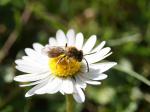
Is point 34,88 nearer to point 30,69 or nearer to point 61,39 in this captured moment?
point 30,69

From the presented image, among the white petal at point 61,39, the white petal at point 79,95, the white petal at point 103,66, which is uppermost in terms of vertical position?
the white petal at point 61,39

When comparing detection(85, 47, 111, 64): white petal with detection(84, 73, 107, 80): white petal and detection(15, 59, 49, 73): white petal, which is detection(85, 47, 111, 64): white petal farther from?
detection(15, 59, 49, 73): white petal

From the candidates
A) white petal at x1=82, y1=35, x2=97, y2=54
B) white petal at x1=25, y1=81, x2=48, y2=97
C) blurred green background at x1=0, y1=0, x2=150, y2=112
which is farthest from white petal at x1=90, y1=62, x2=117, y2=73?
blurred green background at x1=0, y1=0, x2=150, y2=112

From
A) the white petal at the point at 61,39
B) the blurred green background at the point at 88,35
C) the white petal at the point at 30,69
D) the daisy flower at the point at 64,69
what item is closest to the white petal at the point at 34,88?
the daisy flower at the point at 64,69

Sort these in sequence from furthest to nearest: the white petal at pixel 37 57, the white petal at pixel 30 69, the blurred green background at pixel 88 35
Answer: the blurred green background at pixel 88 35, the white petal at pixel 37 57, the white petal at pixel 30 69

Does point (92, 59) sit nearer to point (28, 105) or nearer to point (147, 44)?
point (28, 105)

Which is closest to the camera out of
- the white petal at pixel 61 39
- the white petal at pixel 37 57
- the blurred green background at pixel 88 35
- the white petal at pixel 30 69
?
the white petal at pixel 30 69

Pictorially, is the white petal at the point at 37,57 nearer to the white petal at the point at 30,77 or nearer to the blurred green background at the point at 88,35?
the white petal at the point at 30,77
